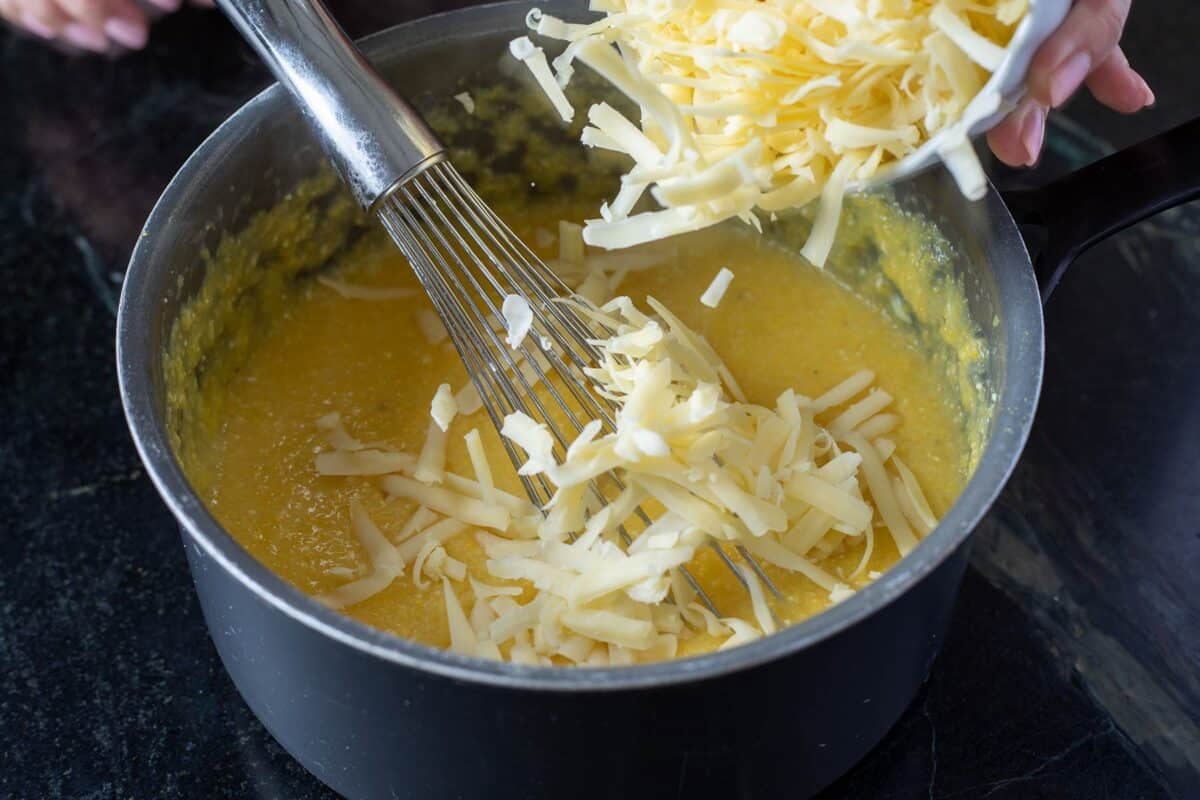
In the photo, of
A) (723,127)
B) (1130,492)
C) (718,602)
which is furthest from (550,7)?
(1130,492)

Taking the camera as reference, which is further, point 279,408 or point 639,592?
point 279,408

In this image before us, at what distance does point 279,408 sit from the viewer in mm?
1144

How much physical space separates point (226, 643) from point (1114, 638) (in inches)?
25.3

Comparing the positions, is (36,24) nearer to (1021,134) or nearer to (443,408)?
(443,408)

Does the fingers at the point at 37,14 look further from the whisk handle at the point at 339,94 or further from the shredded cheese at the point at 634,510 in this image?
A: the shredded cheese at the point at 634,510

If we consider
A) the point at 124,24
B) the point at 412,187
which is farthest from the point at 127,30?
the point at 412,187

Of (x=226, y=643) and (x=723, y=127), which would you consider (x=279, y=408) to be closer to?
(x=226, y=643)

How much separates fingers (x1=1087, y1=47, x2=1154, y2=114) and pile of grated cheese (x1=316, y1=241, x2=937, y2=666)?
0.30m

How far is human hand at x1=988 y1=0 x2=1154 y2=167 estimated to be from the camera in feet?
2.85

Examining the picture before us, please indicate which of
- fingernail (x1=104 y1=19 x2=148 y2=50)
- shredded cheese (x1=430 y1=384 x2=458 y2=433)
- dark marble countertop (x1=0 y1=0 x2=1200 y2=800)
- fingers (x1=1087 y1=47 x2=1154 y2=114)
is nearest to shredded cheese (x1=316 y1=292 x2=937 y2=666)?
shredded cheese (x1=430 y1=384 x2=458 y2=433)


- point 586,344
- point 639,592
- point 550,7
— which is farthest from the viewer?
point 550,7

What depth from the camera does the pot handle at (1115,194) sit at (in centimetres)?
96

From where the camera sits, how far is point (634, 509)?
37.7 inches

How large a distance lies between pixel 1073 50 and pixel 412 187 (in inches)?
18.1
